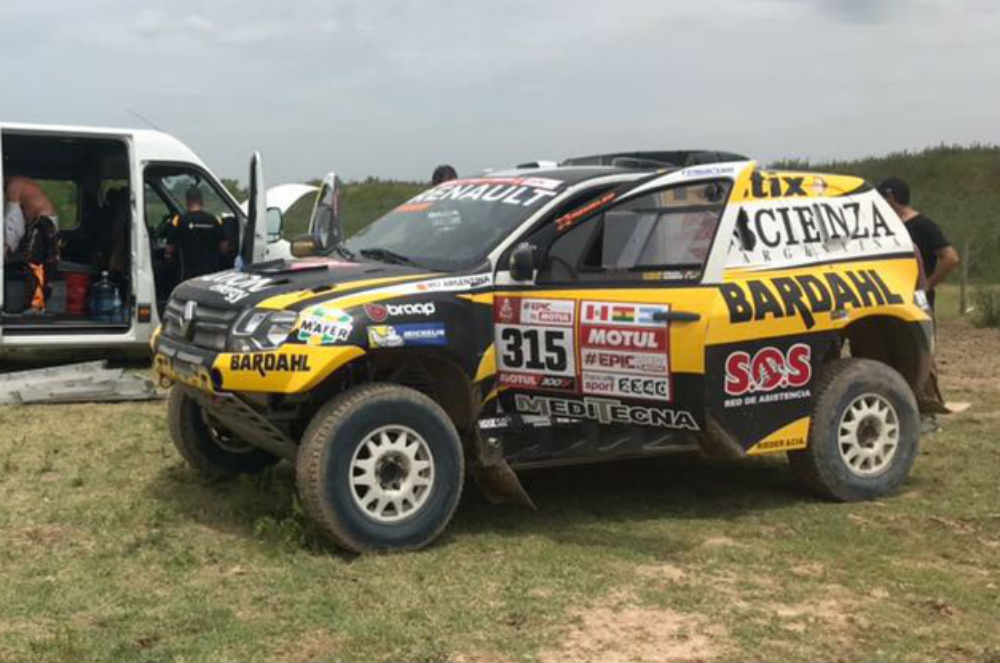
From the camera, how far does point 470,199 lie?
671 cm

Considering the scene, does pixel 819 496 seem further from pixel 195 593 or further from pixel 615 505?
pixel 195 593

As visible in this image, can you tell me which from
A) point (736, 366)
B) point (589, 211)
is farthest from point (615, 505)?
point (589, 211)

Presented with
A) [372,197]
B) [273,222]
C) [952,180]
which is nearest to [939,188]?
[952,180]

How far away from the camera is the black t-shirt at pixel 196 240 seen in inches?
448

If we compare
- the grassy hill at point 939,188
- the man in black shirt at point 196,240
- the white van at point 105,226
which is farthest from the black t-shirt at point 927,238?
the grassy hill at point 939,188

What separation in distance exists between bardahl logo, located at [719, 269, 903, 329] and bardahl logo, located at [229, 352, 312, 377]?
7.08 ft

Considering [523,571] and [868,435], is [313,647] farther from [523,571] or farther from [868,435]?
[868,435]

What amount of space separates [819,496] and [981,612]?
1936 mm

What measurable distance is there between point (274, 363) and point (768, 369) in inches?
102

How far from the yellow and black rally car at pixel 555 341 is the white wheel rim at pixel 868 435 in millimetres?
13

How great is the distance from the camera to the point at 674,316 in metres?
5.93

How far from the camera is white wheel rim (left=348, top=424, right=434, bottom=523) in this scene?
5570 mm

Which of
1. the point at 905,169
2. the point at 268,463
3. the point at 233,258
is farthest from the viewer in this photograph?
the point at 905,169

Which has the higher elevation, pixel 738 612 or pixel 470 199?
pixel 470 199
